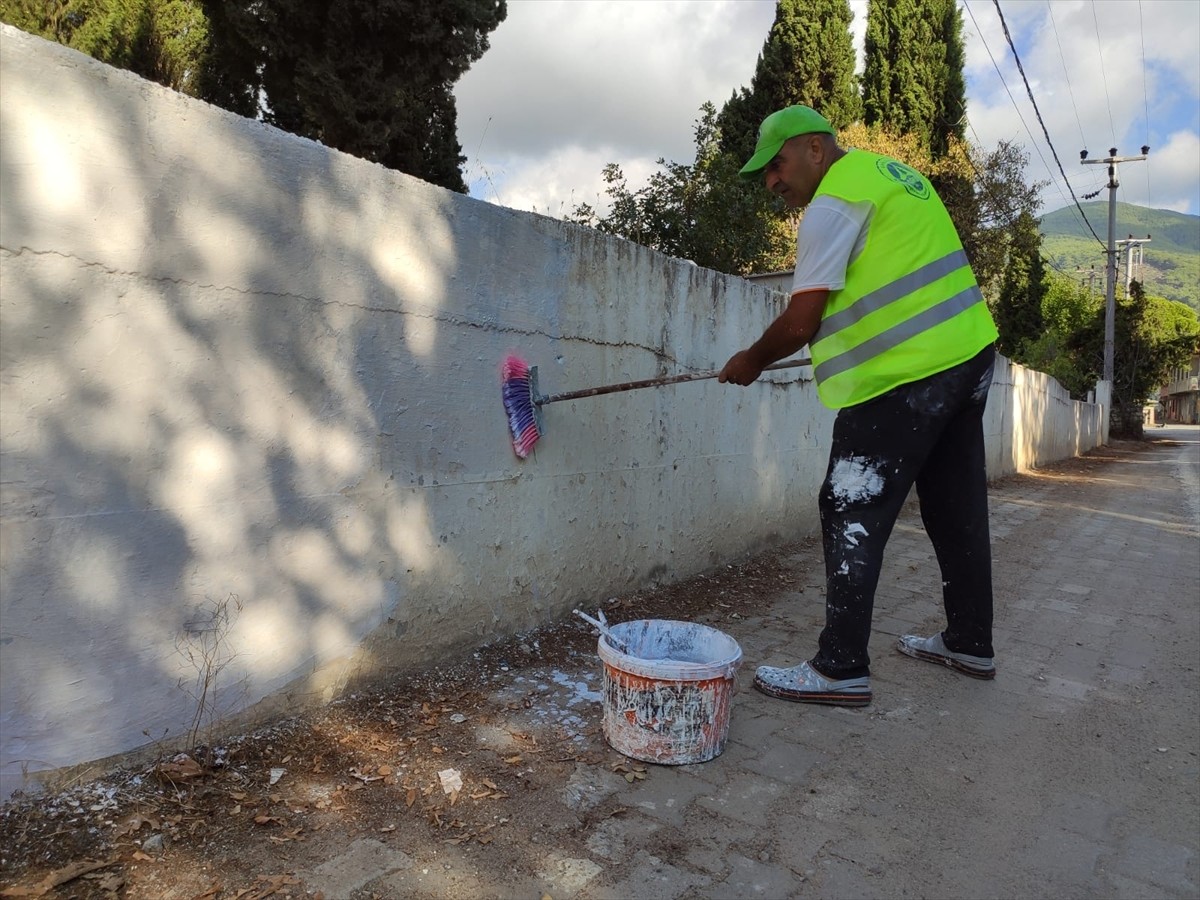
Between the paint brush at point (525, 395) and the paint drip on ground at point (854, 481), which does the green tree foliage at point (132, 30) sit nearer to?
the paint brush at point (525, 395)

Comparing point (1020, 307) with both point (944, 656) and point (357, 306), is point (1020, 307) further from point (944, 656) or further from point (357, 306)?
point (357, 306)

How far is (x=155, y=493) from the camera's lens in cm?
201

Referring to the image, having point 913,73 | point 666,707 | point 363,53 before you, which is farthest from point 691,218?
point 913,73

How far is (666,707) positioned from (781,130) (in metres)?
→ 1.93

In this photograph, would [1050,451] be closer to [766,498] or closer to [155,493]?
[766,498]

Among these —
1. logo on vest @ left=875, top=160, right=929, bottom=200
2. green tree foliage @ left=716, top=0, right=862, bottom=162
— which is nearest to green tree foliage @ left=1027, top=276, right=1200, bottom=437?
green tree foliage @ left=716, top=0, right=862, bottom=162

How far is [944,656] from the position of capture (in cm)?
320

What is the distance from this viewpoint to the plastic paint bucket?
7.41 feet

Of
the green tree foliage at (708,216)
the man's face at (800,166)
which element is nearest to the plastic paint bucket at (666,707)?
the man's face at (800,166)

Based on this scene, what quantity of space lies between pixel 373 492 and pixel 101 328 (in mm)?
919

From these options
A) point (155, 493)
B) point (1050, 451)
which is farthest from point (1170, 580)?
point (1050, 451)

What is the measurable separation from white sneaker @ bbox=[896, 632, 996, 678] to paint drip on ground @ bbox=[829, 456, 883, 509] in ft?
3.05

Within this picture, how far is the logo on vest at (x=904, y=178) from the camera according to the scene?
105 inches

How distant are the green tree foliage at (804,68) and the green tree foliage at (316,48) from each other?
8.06m
